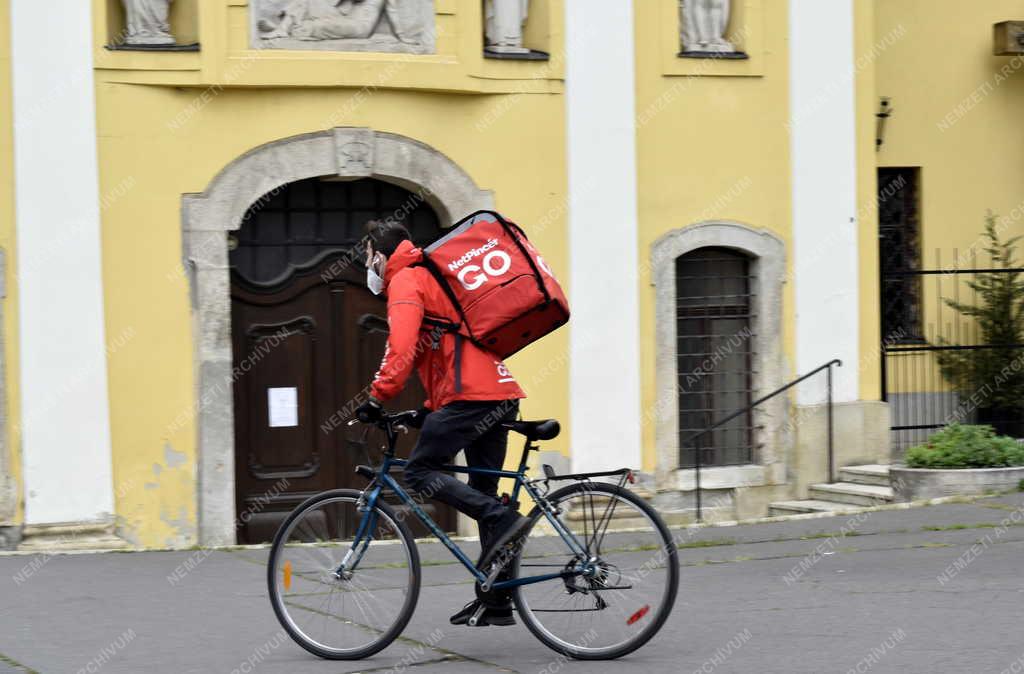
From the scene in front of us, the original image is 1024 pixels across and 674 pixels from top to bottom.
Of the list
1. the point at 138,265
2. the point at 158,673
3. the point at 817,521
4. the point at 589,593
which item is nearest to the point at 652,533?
the point at 589,593

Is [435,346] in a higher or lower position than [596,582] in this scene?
higher

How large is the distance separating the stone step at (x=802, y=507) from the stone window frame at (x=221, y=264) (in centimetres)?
464

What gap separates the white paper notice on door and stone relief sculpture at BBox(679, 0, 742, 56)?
434 centimetres

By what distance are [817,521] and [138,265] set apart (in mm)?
5238

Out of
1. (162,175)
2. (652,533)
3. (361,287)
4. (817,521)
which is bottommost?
(817,521)

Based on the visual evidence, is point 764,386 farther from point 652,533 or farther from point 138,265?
point 652,533

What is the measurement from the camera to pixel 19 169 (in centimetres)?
1055

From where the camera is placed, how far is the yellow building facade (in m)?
10.7

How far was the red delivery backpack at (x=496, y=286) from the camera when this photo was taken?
6566mm

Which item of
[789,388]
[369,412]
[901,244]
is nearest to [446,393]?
[369,412]

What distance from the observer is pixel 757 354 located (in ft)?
42.5

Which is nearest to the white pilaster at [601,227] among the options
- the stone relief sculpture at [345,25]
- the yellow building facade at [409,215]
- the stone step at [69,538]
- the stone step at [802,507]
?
the yellow building facade at [409,215]

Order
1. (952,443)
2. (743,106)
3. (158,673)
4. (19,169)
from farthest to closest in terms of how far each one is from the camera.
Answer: (743,106) < (952,443) < (19,169) < (158,673)

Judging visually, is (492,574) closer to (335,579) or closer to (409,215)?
(335,579)
